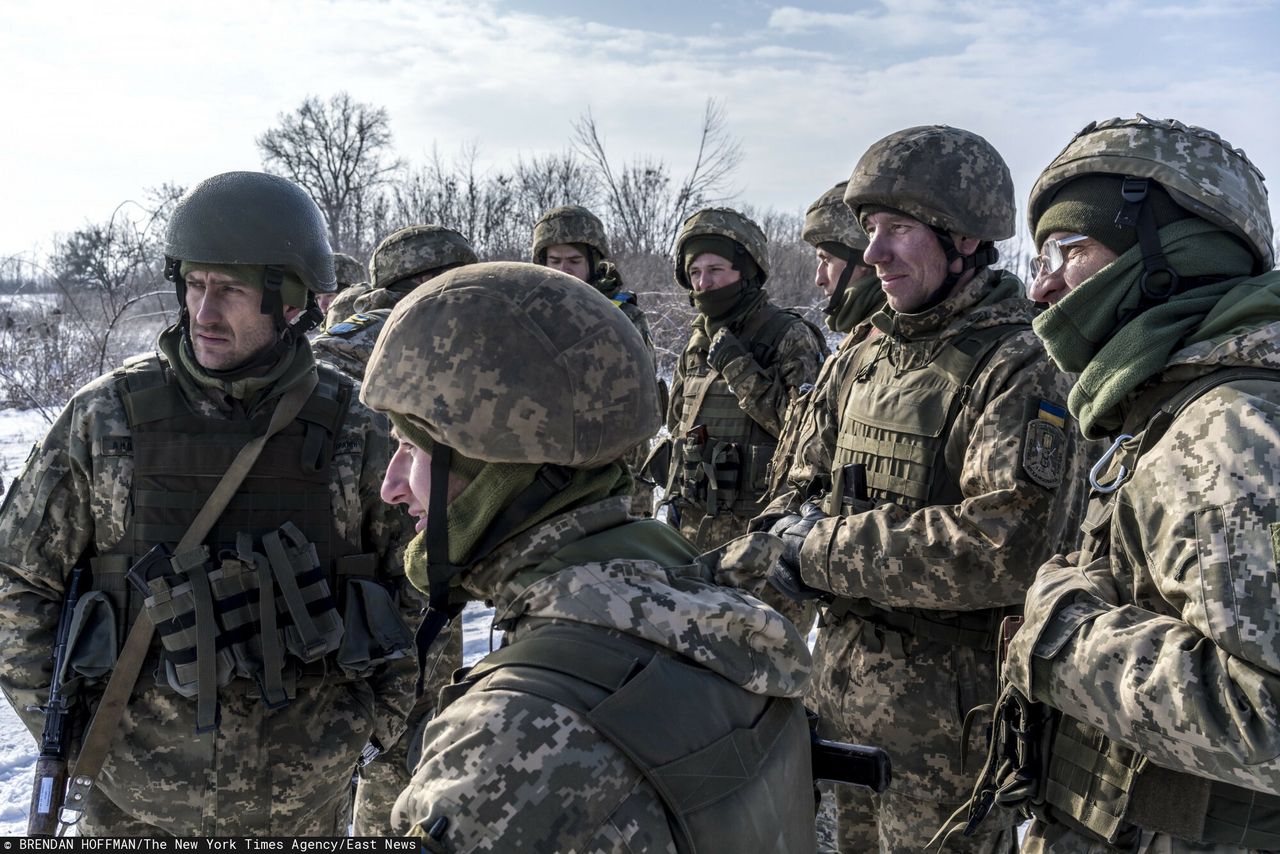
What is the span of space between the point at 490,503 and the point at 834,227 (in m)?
3.87

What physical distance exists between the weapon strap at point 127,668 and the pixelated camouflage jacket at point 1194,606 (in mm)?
2200

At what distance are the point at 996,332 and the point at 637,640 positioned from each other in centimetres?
213

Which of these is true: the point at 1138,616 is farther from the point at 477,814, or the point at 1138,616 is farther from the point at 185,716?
the point at 185,716

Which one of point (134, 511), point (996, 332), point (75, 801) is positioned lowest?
point (75, 801)

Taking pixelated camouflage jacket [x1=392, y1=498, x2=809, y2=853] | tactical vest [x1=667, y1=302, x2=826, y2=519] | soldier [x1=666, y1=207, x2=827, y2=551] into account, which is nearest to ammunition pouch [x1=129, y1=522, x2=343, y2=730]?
pixelated camouflage jacket [x1=392, y1=498, x2=809, y2=853]

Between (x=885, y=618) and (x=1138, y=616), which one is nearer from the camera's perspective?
(x=1138, y=616)

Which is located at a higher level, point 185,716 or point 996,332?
point 996,332

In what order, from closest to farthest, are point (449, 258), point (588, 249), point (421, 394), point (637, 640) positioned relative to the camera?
point (637, 640), point (421, 394), point (449, 258), point (588, 249)

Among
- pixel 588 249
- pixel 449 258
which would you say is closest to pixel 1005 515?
pixel 449 258

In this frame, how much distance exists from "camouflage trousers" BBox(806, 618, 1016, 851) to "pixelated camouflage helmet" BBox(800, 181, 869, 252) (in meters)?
2.56

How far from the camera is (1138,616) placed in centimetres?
183

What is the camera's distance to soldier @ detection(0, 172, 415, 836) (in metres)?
2.65

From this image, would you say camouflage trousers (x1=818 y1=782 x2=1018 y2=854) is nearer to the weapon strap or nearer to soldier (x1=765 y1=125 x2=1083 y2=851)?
soldier (x1=765 y1=125 x2=1083 y2=851)

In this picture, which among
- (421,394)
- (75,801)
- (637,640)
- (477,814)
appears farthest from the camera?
(75,801)
